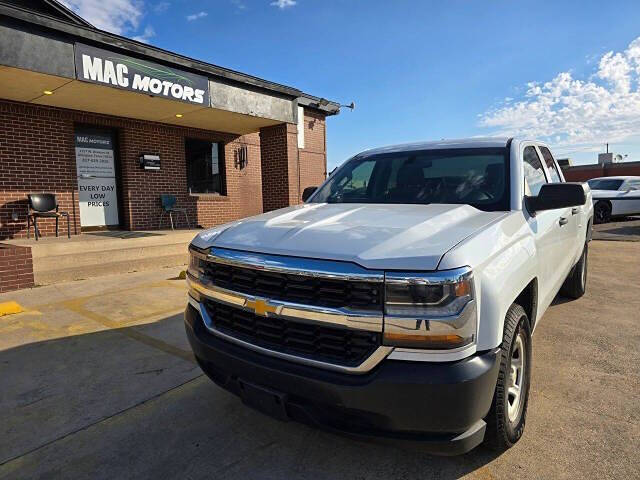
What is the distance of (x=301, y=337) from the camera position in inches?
79.7

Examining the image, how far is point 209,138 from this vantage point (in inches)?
435

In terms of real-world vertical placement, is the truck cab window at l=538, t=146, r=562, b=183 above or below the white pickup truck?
above

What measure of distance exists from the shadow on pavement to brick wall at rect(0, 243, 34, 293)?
2804 mm

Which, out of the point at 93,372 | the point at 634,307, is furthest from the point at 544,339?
Answer: the point at 93,372

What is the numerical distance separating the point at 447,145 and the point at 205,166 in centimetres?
887

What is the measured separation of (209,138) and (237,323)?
9.56 metres

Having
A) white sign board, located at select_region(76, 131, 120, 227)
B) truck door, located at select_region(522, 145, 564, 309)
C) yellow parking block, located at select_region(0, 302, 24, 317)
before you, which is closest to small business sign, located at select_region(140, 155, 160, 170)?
white sign board, located at select_region(76, 131, 120, 227)

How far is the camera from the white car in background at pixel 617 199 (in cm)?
1442

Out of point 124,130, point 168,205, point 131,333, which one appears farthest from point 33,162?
point 131,333

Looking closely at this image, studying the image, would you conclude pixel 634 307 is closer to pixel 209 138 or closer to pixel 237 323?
pixel 237 323

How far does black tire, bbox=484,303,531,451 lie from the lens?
202 cm

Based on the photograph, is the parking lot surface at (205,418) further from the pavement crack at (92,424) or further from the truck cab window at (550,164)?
the truck cab window at (550,164)

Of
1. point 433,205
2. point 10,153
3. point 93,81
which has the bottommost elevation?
point 433,205

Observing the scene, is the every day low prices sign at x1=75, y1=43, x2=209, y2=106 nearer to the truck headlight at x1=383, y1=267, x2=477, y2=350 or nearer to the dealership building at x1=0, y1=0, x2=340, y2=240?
the dealership building at x1=0, y1=0, x2=340, y2=240
